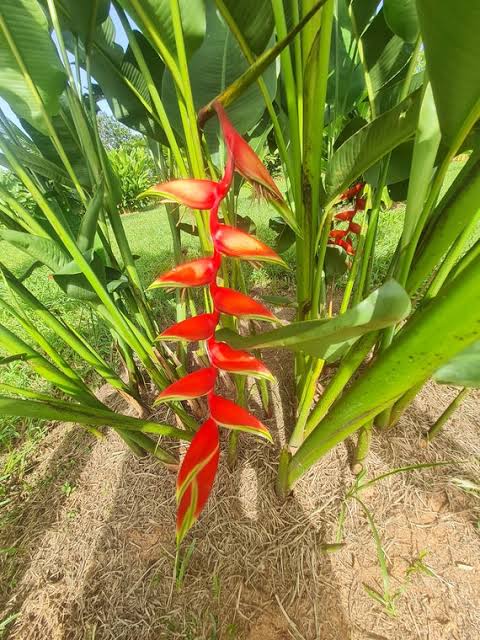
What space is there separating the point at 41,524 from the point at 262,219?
94.0 inches

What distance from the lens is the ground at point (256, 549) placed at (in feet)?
1.44

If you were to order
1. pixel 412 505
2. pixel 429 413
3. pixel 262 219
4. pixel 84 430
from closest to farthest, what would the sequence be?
1. pixel 412 505
2. pixel 429 413
3. pixel 84 430
4. pixel 262 219

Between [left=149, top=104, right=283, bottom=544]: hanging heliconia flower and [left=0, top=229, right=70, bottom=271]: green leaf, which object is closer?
[left=149, top=104, right=283, bottom=544]: hanging heliconia flower

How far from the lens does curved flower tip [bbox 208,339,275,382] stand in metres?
0.31

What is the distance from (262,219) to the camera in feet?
8.29

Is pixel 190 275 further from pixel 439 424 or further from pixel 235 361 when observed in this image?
pixel 439 424

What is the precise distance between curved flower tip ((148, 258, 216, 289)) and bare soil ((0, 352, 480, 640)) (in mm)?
459

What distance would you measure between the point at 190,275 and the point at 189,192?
73mm

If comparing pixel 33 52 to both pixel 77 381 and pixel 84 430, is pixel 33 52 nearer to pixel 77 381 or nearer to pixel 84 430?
pixel 77 381

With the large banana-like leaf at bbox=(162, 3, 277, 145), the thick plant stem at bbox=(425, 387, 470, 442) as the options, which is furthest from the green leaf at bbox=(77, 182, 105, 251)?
the thick plant stem at bbox=(425, 387, 470, 442)

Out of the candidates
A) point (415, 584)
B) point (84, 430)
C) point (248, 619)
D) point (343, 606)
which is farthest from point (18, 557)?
point (415, 584)

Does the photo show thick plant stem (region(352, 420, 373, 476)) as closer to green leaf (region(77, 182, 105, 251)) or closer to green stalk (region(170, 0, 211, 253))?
green stalk (region(170, 0, 211, 253))

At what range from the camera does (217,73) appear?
0.43 meters

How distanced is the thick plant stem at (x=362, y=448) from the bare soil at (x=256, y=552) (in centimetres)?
2
